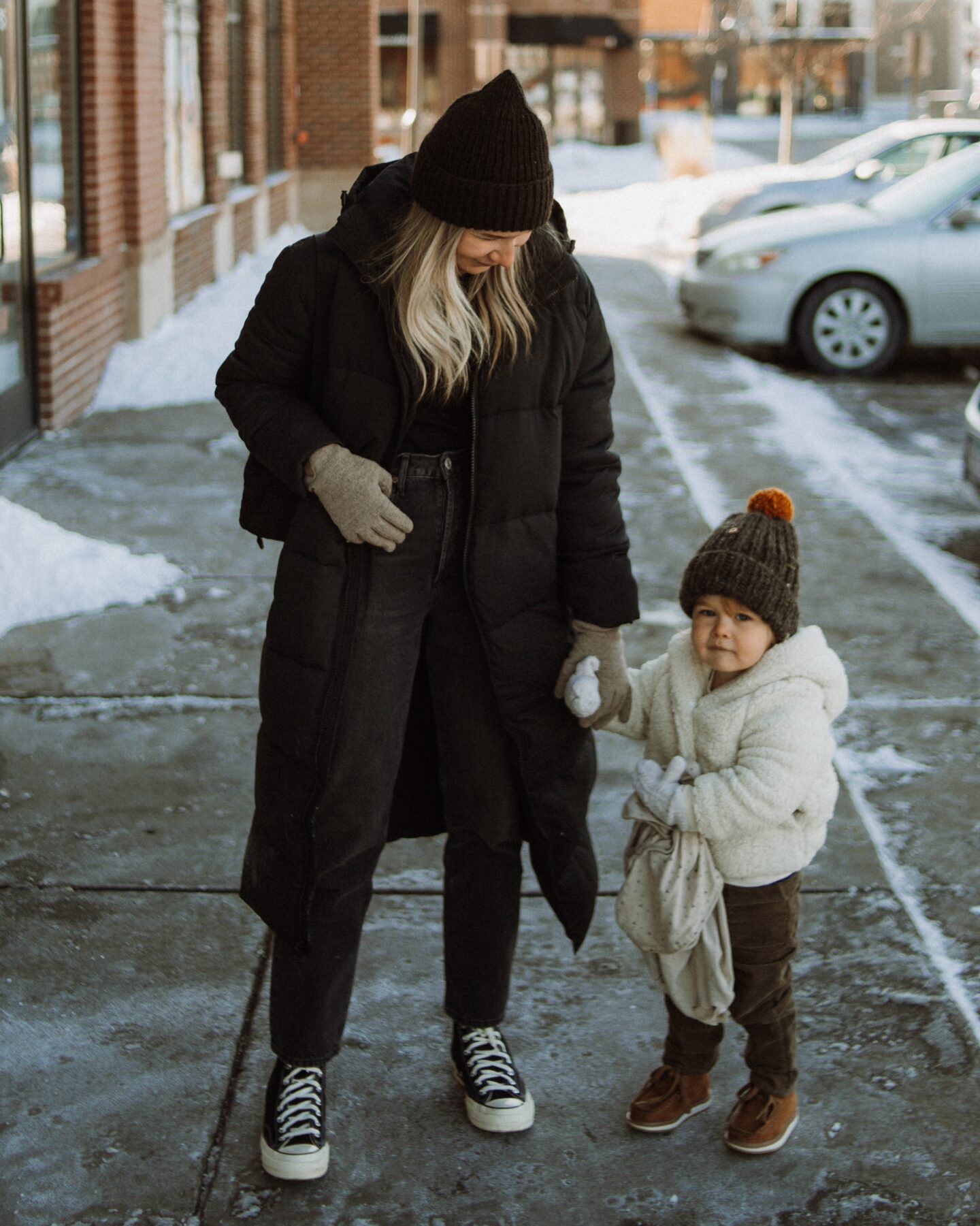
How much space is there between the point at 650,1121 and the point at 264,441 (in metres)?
1.44

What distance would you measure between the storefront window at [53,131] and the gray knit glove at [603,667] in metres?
6.55

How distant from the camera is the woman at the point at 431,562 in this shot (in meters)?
2.53

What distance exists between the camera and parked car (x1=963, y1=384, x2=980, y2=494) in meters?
6.89

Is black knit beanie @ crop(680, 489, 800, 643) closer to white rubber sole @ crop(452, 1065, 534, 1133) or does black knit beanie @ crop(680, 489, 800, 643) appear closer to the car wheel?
white rubber sole @ crop(452, 1065, 534, 1133)

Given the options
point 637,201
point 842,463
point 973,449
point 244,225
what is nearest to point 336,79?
point 637,201

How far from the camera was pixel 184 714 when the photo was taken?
4879mm

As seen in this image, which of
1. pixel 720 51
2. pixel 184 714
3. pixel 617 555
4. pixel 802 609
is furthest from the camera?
pixel 720 51

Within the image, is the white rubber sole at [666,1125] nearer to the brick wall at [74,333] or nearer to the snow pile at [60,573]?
the snow pile at [60,573]

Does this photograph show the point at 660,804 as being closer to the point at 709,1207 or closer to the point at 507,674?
the point at 507,674

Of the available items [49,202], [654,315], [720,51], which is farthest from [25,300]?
[720,51]

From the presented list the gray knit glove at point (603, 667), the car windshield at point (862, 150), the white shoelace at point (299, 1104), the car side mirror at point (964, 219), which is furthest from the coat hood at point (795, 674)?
the car windshield at point (862, 150)

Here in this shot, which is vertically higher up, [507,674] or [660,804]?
[507,674]

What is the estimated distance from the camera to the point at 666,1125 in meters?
2.92

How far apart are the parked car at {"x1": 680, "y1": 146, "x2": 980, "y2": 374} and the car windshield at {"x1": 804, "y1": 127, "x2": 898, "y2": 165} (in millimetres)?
3600
